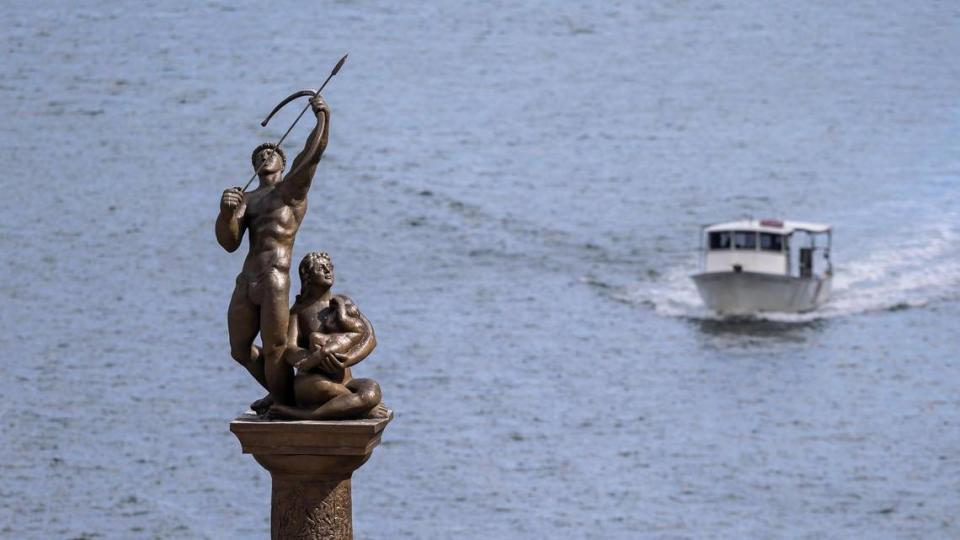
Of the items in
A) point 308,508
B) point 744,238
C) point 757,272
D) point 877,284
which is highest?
point 308,508

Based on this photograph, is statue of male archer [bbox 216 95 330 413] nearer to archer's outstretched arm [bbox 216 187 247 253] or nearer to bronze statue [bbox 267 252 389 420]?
archer's outstretched arm [bbox 216 187 247 253]

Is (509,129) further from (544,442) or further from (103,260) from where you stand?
(544,442)

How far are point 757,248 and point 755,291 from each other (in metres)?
1.71

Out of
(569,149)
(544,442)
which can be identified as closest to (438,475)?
(544,442)

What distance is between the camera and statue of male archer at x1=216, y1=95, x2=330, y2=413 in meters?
21.8

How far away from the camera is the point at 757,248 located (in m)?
70.2

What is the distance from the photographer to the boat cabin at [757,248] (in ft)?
228

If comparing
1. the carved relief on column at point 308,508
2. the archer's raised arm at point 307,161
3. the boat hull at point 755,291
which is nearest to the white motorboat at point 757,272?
the boat hull at point 755,291

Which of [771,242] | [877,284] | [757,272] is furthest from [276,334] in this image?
[877,284]

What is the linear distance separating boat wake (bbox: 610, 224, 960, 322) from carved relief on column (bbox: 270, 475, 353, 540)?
49.5m

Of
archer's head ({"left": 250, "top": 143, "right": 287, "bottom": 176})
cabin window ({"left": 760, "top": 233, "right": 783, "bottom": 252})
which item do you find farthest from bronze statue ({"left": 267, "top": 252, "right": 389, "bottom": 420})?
cabin window ({"left": 760, "top": 233, "right": 783, "bottom": 252})

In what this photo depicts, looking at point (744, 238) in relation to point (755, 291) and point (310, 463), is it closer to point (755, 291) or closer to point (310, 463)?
point (755, 291)

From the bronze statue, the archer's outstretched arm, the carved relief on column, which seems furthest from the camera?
the archer's outstretched arm

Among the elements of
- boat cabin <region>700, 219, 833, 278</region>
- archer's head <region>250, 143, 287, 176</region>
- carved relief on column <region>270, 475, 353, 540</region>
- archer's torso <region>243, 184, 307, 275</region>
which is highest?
archer's head <region>250, 143, 287, 176</region>
